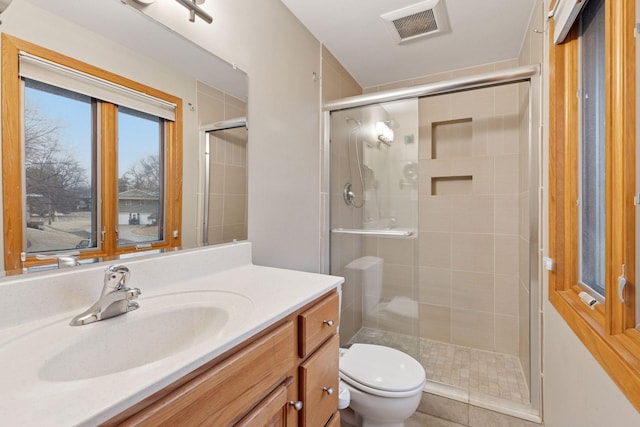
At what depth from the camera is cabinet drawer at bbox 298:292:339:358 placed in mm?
838

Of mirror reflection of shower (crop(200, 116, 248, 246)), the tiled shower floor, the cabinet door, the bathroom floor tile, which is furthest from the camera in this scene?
the tiled shower floor

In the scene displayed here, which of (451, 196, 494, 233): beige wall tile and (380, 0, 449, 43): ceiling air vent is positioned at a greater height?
(380, 0, 449, 43): ceiling air vent

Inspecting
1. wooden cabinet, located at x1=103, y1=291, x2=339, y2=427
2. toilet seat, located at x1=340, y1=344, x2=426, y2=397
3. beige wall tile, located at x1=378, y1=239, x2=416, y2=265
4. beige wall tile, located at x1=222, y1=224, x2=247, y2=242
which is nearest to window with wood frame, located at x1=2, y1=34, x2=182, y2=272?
beige wall tile, located at x1=222, y1=224, x2=247, y2=242

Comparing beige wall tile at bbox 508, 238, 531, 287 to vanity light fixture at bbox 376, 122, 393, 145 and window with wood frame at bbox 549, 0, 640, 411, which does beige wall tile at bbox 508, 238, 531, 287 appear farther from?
vanity light fixture at bbox 376, 122, 393, 145

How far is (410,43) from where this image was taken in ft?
6.49

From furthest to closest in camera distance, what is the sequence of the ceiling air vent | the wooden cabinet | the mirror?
the ceiling air vent, the mirror, the wooden cabinet

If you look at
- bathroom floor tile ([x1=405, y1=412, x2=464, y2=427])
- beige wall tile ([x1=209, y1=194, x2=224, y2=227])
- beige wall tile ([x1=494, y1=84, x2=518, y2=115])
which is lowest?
bathroom floor tile ([x1=405, y1=412, x2=464, y2=427])

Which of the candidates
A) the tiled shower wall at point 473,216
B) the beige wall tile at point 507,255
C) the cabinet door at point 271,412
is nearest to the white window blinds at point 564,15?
the tiled shower wall at point 473,216

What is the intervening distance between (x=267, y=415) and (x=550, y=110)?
62.7 inches

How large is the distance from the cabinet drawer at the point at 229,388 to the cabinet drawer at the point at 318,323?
4 centimetres

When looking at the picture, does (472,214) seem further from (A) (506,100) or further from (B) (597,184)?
(B) (597,184)

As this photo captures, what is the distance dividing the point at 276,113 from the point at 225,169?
487mm

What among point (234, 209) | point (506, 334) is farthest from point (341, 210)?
point (506, 334)

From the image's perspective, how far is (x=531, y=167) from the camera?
158 centimetres
